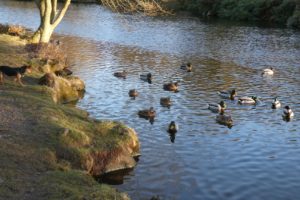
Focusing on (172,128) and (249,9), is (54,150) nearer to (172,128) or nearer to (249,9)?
(172,128)

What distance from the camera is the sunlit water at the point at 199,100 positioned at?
736 inches

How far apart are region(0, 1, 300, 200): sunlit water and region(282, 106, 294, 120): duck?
386mm

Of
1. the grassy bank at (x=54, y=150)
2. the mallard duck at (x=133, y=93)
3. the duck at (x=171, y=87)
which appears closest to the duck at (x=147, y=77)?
the duck at (x=171, y=87)

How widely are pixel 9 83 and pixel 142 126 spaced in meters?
7.76

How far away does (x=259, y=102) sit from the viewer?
1239 inches

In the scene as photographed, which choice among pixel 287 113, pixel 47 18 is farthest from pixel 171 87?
pixel 47 18

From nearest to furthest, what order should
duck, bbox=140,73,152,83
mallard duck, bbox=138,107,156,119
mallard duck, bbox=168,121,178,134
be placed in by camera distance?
mallard duck, bbox=168,121,178,134 < mallard duck, bbox=138,107,156,119 < duck, bbox=140,73,152,83

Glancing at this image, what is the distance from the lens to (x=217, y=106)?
29.2 metres

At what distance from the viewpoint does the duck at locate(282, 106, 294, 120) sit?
28.5 m

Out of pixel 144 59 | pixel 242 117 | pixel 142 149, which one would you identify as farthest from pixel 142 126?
pixel 144 59

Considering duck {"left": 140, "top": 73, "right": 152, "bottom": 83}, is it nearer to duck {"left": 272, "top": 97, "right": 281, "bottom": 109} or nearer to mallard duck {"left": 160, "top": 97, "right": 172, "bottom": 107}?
mallard duck {"left": 160, "top": 97, "right": 172, "bottom": 107}

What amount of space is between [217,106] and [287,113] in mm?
4083

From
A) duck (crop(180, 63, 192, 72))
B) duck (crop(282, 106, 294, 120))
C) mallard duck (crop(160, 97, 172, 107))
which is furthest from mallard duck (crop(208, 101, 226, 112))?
duck (crop(180, 63, 192, 72))

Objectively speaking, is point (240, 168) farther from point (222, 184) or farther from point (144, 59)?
point (144, 59)
